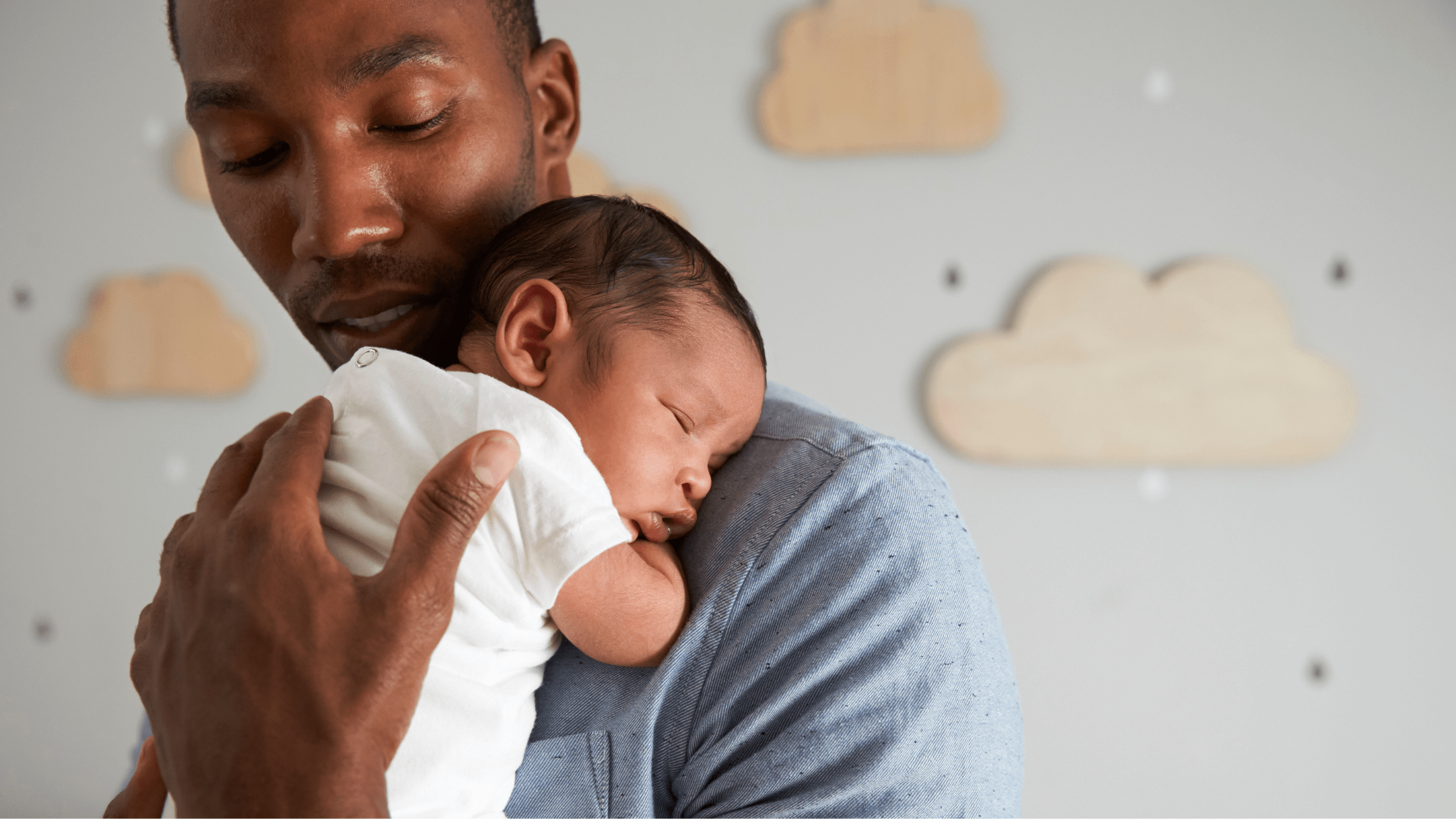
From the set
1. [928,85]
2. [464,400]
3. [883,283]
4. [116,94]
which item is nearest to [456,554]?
[464,400]

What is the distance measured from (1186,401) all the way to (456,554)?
1759mm

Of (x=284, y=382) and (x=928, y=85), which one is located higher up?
(x=928, y=85)

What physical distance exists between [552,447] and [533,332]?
0.16m

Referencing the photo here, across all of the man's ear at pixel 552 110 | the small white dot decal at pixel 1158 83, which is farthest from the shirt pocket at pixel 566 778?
the small white dot decal at pixel 1158 83

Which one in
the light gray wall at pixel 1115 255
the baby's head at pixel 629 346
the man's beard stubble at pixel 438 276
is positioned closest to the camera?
the baby's head at pixel 629 346

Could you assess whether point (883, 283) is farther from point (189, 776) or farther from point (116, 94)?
point (116, 94)

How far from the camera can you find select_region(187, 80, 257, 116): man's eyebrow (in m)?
0.80

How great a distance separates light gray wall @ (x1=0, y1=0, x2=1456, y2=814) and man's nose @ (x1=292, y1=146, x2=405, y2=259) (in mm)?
1192

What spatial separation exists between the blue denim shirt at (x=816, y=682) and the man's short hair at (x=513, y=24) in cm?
54

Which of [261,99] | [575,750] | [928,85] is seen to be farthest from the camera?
[928,85]

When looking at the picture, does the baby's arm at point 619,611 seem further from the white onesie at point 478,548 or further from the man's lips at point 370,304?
the man's lips at point 370,304

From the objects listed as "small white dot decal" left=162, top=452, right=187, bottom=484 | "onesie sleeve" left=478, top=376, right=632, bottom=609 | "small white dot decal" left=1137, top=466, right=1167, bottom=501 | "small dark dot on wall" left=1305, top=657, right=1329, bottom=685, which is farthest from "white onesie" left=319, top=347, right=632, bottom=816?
"small dark dot on wall" left=1305, top=657, right=1329, bottom=685

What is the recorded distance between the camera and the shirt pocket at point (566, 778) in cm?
63

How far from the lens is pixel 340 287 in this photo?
0.85 meters
